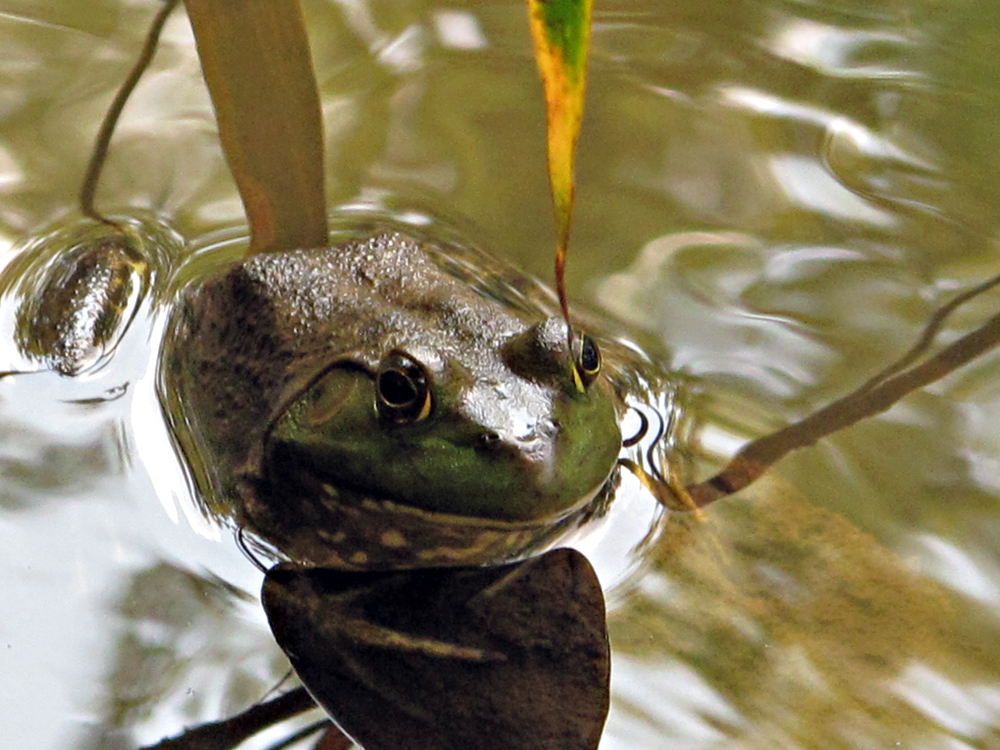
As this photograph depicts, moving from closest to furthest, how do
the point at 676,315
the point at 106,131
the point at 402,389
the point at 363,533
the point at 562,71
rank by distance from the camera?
the point at 562,71, the point at 402,389, the point at 363,533, the point at 676,315, the point at 106,131

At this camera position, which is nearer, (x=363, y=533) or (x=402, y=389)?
(x=402, y=389)

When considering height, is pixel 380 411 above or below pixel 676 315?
above

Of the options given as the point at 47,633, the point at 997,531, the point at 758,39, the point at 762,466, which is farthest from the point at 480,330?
the point at 758,39

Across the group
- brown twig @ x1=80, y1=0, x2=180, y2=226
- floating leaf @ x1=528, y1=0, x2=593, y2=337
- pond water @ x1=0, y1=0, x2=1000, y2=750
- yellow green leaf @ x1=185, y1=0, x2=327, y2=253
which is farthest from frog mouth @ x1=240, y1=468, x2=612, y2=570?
brown twig @ x1=80, y1=0, x2=180, y2=226

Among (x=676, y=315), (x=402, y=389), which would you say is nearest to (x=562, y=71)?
(x=402, y=389)

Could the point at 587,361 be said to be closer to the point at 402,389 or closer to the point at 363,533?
the point at 402,389

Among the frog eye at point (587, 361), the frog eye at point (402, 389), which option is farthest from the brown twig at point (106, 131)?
the frog eye at point (587, 361)

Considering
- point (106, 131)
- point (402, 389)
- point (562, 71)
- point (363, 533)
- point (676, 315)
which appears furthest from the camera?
point (106, 131)

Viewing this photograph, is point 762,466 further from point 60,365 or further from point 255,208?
point 60,365
